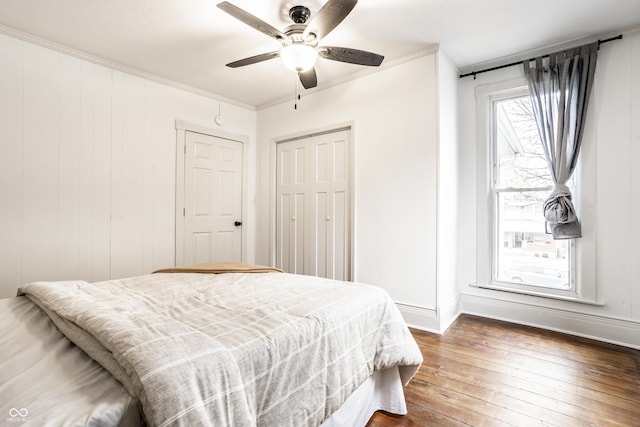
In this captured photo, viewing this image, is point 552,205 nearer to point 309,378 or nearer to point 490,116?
point 490,116

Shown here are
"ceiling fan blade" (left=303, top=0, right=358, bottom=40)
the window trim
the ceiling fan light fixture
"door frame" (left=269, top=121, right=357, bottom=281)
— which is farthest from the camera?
"door frame" (left=269, top=121, right=357, bottom=281)

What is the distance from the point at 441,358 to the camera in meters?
2.33

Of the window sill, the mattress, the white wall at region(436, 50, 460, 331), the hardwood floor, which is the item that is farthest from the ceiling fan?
the window sill

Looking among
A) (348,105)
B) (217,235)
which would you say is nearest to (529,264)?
(348,105)

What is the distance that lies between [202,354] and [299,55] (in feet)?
6.64

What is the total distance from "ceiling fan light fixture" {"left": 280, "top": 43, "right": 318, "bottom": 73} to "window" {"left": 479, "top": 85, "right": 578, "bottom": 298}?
211cm

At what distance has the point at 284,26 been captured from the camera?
8.33 ft

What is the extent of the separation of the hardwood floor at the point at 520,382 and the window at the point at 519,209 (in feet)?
1.86

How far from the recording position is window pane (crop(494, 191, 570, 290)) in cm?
295

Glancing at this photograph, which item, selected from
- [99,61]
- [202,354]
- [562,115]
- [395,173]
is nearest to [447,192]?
[395,173]

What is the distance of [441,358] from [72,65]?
415 cm

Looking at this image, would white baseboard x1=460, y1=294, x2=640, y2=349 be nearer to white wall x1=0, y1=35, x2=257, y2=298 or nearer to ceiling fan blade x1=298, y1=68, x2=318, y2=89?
ceiling fan blade x1=298, y1=68, x2=318, y2=89

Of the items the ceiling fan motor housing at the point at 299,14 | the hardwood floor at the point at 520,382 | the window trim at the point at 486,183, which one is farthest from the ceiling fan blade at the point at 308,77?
the hardwood floor at the point at 520,382

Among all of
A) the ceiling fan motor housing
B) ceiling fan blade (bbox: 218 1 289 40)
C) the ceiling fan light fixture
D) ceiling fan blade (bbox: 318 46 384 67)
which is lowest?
the ceiling fan light fixture
